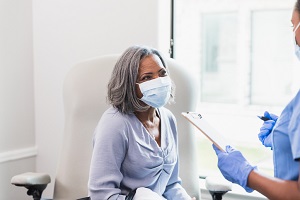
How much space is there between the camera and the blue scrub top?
1.16 metres

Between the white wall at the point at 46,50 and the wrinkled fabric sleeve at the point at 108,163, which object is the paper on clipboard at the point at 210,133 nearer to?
the wrinkled fabric sleeve at the point at 108,163

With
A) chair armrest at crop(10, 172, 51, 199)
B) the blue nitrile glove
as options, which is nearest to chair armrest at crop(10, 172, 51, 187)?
chair armrest at crop(10, 172, 51, 199)

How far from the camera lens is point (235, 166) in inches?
49.5

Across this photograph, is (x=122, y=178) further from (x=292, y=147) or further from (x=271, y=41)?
(x=271, y=41)

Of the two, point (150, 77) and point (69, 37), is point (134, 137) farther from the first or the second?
point (69, 37)

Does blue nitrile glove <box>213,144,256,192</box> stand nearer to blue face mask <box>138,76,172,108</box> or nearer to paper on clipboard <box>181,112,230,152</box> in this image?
paper on clipboard <box>181,112,230,152</box>

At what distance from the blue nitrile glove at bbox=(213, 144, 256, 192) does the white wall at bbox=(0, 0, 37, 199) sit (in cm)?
160

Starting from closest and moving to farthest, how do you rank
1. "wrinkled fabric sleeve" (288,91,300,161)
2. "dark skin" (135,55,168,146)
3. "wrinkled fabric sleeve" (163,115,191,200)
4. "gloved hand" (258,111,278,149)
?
"wrinkled fabric sleeve" (288,91,300,161) → "gloved hand" (258,111,278,149) → "dark skin" (135,55,168,146) → "wrinkled fabric sleeve" (163,115,191,200)

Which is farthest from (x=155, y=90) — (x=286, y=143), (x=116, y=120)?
(x=286, y=143)

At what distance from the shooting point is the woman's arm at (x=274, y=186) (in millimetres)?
1122

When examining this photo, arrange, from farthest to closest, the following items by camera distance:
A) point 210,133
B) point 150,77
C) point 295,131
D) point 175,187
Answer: point 175,187 → point 150,77 → point 210,133 → point 295,131

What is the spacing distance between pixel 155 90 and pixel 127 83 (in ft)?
0.35

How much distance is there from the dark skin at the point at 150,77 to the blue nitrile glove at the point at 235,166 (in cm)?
43

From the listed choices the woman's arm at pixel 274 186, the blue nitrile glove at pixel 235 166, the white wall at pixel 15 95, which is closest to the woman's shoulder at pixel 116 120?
the blue nitrile glove at pixel 235 166
